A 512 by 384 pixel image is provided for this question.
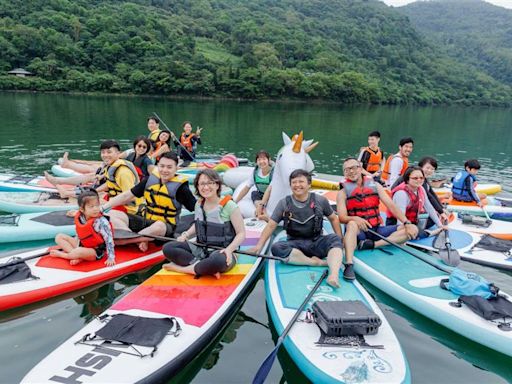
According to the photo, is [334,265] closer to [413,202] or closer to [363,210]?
[363,210]

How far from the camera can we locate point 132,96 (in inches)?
1896

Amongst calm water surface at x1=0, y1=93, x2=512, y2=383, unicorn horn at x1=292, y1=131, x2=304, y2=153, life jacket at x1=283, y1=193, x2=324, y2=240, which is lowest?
calm water surface at x1=0, y1=93, x2=512, y2=383

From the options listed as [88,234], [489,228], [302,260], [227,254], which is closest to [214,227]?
[227,254]

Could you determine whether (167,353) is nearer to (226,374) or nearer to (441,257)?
(226,374)

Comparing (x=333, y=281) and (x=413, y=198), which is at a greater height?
(x=413, y=198)

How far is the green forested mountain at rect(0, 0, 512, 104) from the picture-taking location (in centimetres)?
5116

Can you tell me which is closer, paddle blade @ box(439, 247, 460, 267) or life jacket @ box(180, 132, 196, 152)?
paddle blade @ box(439, 247, 460, 267)

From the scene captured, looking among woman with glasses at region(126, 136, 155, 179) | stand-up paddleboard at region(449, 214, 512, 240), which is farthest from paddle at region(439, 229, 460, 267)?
woman with glasses at region(126, 136, 155, 179)

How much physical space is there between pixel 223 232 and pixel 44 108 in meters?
29.8

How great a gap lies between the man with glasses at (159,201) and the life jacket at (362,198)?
2.32 m

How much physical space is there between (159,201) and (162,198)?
8 centimetres

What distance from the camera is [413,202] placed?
6.12m

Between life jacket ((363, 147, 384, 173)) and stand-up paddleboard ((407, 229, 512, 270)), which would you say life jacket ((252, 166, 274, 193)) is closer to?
stand-up paddleboard ((407, 229, 512, 270))

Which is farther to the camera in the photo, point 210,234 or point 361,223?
point 361,223
